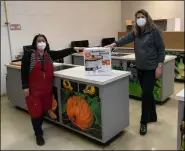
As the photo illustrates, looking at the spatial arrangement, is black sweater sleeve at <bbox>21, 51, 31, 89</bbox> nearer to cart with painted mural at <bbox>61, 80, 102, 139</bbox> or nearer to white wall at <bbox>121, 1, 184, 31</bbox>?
cart with painted mural at <bbox>61, 80, 102, 139</bbox>

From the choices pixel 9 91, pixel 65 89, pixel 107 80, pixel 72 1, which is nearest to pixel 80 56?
pixel 72 1

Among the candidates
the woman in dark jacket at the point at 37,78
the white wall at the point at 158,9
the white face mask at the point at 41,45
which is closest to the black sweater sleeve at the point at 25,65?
the woman in dark jacket at the point at 37,78

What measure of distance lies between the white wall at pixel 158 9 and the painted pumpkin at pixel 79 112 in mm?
4010

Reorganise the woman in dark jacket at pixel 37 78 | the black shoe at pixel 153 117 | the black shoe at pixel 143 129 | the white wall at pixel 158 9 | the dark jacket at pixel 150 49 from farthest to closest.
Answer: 1. the white wall at pixel 158 9
2. the black shoe at pixel 153 117
3. the black shoe at pixel 143 129
4. the dark jacket at pixel 150 49
5. the woman in dark jacket at pixel 37 78

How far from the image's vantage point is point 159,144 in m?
2.15

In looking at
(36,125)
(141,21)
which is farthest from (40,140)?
(141,21)

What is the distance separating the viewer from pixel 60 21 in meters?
4.55

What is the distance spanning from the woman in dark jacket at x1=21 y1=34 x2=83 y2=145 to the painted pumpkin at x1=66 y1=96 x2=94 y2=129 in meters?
0.27

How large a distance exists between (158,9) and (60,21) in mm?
2655

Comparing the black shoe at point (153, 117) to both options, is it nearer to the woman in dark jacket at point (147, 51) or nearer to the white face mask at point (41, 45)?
the woman in dark jacket at point (147, 51)

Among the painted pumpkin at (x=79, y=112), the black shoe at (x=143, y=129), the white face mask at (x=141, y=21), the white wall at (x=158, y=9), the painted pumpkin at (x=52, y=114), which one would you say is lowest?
the black shoe at (x=143, y=129)

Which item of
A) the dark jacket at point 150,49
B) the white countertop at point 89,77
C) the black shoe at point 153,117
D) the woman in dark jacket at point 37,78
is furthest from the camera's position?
the black shoe at point 153,117

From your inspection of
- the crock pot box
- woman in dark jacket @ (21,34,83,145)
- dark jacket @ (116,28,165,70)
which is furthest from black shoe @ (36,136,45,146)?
dark jacket @ (116,28,165,70)

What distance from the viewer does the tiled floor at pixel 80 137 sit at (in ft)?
7.00
